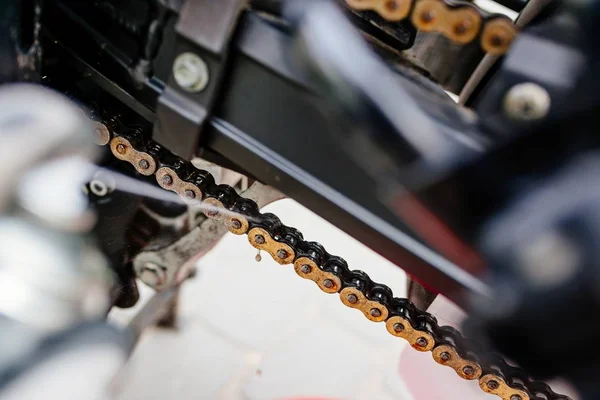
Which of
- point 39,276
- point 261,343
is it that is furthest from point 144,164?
point 261,343

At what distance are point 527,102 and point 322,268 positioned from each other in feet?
1.02

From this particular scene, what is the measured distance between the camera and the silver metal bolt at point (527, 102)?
1.40 ft

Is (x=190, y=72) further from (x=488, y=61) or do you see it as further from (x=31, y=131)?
(x=488, y=61)

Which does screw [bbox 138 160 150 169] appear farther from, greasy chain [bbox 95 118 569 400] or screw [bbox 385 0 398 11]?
screw [bbox 385 0 398 11]

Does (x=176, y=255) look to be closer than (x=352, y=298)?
No

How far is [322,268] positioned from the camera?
26.5 inches

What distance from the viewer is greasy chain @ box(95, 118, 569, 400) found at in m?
0.65

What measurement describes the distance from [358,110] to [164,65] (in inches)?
8.5

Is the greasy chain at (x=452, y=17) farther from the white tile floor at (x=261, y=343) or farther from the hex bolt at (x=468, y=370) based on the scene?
the white tile floor at (x=261, y=343)

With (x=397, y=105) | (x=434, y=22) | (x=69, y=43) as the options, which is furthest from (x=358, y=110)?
(x=69, y=43)

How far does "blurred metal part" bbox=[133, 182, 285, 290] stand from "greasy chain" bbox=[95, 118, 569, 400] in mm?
133

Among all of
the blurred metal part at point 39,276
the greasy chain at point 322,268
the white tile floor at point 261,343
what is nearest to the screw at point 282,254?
the greasy chain at point 322,268

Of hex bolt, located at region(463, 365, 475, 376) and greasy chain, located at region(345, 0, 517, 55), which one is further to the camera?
hex bolt, located at region(463, 365, 475, 376)

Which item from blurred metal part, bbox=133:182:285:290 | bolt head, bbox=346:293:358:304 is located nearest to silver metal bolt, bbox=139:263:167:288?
blurred metal part, bbox=133:182:285:290
